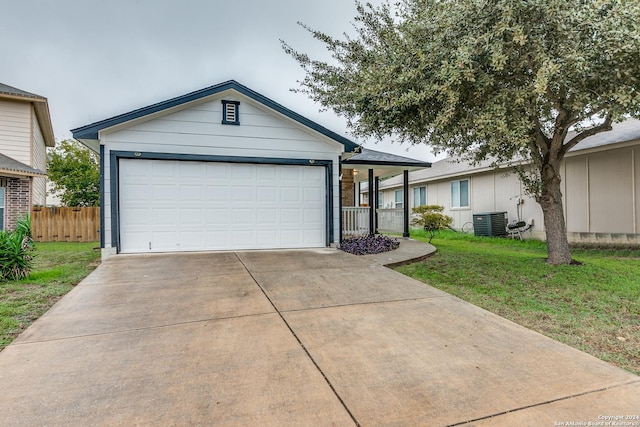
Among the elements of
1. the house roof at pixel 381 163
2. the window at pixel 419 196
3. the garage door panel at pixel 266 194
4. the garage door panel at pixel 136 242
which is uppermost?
the house roof at pixel 381 163

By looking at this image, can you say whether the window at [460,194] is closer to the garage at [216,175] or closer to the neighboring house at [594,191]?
the neighboring house at [594,191]

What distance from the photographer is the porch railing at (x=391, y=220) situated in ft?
41.2

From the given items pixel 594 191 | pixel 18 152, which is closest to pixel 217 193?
pixel 18 152

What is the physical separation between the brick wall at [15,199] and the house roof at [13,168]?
1.68 ft

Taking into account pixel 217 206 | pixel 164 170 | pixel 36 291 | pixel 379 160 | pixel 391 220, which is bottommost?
Answer: pixel 36 291

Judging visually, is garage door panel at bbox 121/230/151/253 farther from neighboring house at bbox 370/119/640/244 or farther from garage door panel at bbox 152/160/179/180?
neighboring house at bbox 370/119/640/244

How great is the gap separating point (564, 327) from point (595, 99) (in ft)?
13.0

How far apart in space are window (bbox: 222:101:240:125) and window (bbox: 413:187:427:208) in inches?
505

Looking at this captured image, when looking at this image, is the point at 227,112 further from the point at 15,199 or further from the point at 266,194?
the point at 15,199

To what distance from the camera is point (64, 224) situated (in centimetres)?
1324

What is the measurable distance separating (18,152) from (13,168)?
192 centimetres

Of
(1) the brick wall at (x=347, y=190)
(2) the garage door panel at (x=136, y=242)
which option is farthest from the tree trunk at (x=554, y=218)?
(2) the garage door panel at (x=136, y=242)

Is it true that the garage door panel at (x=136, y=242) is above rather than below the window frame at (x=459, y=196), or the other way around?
below

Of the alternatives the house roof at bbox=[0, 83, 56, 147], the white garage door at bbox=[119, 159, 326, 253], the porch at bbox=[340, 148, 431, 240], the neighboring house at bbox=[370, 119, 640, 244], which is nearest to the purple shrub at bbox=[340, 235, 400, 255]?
the porch at bbox=[340, 148, 431, 240]
